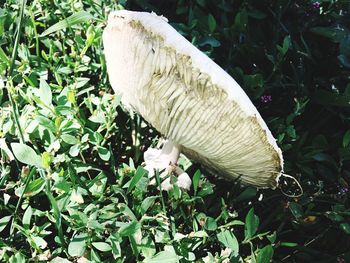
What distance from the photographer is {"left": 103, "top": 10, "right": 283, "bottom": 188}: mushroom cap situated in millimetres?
1321

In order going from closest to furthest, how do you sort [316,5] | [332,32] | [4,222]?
[4,222], [332,32], [316,5]

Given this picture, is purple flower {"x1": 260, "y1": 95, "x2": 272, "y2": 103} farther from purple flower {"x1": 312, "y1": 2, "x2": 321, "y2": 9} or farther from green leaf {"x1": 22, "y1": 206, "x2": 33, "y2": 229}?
green leaf {"x1": 22, "y1": 206, "x2": 33, "y2": 229}

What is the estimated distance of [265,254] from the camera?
5.65 feet

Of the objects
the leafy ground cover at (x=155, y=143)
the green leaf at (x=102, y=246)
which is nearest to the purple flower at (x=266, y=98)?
the leafy ground cover at (x=155, y=143)

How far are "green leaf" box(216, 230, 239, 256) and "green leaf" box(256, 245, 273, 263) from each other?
69 millimetres

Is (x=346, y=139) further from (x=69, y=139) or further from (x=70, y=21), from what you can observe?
(x=70, y=21)

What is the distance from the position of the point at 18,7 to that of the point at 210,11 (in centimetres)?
74

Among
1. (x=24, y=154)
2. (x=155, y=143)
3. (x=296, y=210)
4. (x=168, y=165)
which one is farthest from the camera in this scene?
(x=155, y=143)

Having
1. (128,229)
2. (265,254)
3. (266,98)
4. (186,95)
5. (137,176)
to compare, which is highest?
(186,95)

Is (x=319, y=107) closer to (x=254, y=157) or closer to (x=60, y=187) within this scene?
(x=254, y=157)

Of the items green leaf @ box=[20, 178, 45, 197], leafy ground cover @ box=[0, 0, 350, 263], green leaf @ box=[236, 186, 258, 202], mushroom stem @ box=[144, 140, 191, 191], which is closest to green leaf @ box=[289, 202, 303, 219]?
leafy ground cover @ box=[0, 0, 350, 263]

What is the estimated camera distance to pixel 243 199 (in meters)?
1.92

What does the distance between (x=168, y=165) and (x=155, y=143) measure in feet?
0.84

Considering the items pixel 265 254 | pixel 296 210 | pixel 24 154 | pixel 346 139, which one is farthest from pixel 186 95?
pixel 346 139
